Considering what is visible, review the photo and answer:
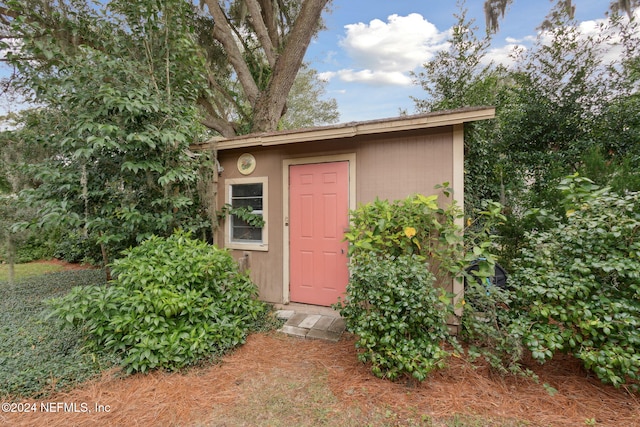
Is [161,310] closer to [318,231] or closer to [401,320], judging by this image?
[318,231]

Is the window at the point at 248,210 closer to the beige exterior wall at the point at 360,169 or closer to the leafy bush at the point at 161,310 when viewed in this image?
the beige exterior wall at the point at 360,169

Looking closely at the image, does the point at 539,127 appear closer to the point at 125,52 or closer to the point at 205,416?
the point at 205,416

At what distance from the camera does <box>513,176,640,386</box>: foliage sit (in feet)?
6.55

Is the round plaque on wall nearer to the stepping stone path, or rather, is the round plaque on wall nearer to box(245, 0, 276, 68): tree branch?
the stepping stone path

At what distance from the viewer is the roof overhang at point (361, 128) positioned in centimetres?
276

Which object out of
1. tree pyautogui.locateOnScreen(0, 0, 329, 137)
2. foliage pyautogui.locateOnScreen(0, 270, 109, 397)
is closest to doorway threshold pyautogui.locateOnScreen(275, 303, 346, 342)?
foliage pyautogui.locateOnScreen(0, 270, 109, 397)

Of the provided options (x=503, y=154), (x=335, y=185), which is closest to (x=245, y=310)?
(x=335, y=185)

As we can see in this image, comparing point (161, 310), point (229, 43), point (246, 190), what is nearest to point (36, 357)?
point (161, 310)

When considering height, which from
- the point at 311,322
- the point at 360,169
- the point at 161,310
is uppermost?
the point at 360,169

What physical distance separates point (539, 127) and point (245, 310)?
232 inches

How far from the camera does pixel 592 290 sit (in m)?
2.20

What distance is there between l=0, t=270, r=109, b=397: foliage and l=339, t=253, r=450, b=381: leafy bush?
2.45 metres

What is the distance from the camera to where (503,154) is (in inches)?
206

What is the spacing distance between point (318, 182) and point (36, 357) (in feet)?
11.1
